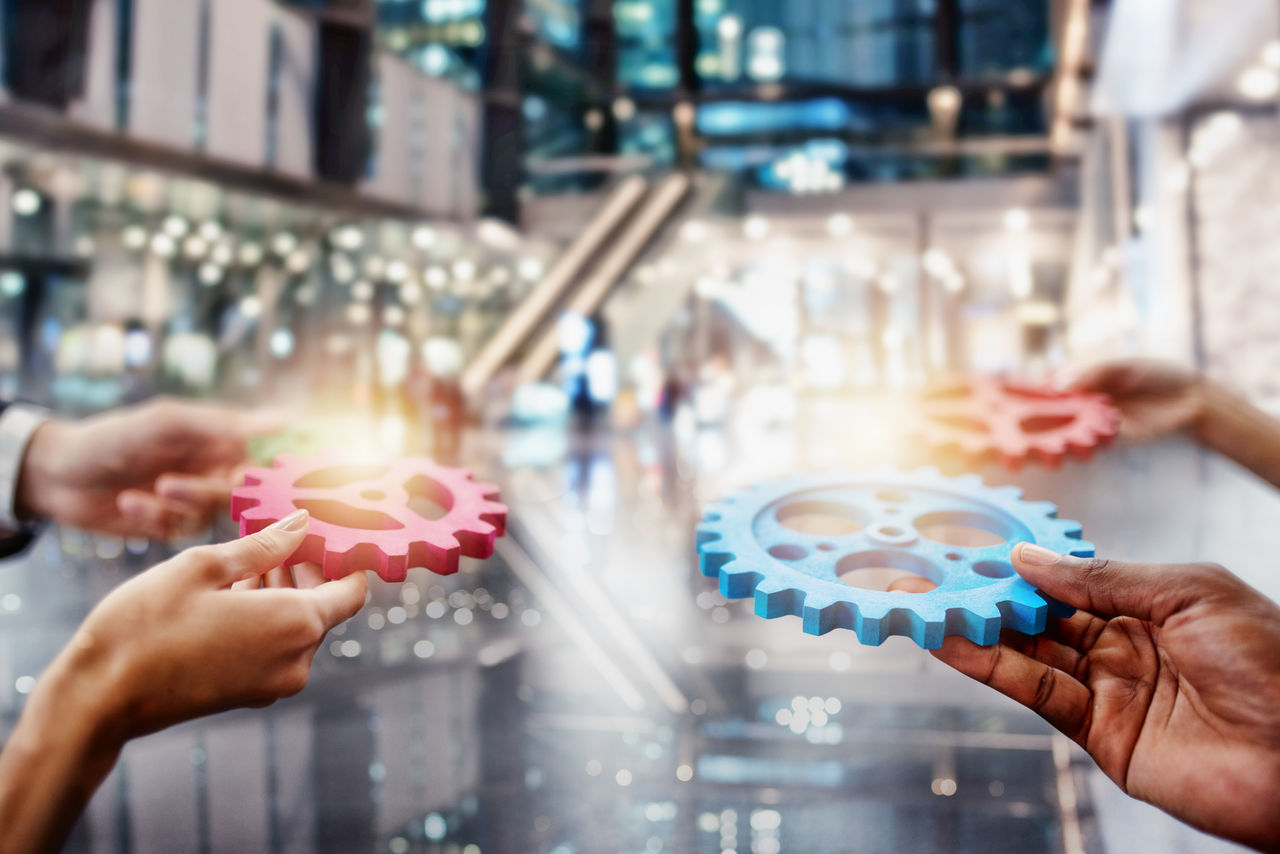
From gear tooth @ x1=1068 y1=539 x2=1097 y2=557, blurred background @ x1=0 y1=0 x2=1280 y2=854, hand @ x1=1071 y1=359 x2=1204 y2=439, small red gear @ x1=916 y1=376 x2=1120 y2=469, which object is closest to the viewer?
gear tooth @ x1=1068 y1=539 x2=1097 y2=557

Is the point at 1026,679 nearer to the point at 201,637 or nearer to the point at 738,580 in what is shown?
the point at 738,580

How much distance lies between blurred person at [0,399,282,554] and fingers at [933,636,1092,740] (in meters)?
1.15

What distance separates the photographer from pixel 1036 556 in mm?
773

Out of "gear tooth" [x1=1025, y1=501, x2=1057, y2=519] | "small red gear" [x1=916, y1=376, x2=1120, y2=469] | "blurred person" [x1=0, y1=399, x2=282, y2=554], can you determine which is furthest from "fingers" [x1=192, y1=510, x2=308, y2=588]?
"small red gear" [x1=916, y1=376, x2=1120, y2=469]

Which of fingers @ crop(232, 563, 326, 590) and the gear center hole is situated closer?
fingers @ crop(232, 563, 326, 590)

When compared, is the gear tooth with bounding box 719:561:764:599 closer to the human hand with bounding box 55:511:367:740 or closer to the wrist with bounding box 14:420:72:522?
the human hand with bounding box 55:511:367:740

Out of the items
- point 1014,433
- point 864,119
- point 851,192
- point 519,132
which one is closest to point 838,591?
point 1014,433

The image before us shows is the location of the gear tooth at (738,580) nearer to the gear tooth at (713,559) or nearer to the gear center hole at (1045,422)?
the gear tooth at (713,559)

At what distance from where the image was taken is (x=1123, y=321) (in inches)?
197

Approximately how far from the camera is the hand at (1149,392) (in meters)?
1.54

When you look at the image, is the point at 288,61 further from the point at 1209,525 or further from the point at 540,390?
the point at 1209,525

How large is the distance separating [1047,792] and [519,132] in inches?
440

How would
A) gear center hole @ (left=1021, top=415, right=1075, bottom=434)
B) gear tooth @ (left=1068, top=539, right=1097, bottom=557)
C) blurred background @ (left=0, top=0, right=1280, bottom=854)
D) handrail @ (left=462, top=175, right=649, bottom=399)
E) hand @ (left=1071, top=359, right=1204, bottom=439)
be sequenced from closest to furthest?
gear tooth @ (left=1068, top=539, right=1097, bottom=557) < blurred background @ (left=0, top=0, right=1280, bottom=854) < gear center hole @ (left=1021, top=415, right=1075, bottom=434) < hand @ (left=1071, top=359, right=1204, bottom=439) < handrail @ (left=462, top=175, right=649, bottom=399)

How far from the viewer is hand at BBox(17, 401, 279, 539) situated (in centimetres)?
143
